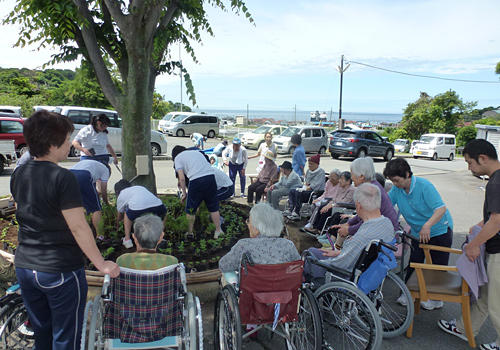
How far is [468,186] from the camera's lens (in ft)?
40.8

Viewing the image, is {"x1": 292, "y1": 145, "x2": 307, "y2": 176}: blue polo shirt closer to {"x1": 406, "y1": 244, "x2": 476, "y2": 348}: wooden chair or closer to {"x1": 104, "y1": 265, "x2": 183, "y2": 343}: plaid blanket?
{"x1": 406, "y1": 244, "x2": 476, "y2": 348}: wooden chair

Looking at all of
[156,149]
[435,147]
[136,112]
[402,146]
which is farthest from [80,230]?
[402,146]

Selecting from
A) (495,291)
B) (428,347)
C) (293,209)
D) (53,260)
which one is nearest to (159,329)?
(53,260)

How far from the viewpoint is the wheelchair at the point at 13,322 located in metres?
2.44

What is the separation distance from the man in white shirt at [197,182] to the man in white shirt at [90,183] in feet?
3.59

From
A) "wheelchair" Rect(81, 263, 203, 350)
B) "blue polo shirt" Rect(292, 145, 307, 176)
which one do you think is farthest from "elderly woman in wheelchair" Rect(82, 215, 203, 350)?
"blue polo shirt" Rect(292, 145, 307, 176)

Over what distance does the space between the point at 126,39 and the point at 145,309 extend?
13.0 feet

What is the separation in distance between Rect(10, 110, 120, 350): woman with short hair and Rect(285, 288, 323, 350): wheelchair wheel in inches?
60.4

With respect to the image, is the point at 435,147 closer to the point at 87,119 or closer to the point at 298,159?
the point at 298,159

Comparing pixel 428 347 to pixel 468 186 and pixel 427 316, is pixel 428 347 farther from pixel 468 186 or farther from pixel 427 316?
pixel 468 186

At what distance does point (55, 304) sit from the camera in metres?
2.05

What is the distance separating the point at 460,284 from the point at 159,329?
9.06 feet

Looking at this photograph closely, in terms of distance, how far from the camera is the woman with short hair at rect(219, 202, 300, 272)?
2785 mm

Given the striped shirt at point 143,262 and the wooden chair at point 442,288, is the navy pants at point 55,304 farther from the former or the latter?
the wooden chair at point 442,288
